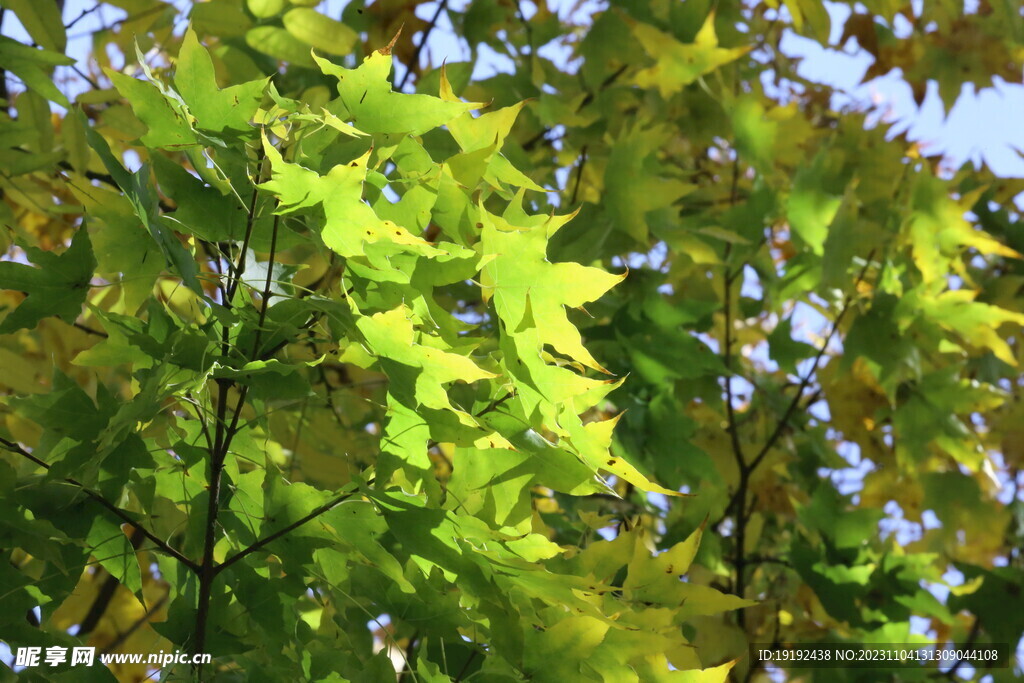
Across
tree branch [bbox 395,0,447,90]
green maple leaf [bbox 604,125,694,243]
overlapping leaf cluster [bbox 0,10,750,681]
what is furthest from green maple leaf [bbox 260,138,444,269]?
tree branch [bbox 395,0,447,90]

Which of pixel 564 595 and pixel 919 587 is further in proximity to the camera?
pixel 919 587

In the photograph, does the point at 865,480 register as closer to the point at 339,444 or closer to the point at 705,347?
the point at 705,347

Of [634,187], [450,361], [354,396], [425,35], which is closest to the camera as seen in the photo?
[450,361]

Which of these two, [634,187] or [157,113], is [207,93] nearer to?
[157,113]

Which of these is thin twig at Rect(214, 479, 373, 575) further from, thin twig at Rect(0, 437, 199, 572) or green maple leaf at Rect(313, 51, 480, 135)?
green maple leaf at Rect(313, 51, 480, 135)

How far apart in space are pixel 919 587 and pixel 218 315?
3.89 ft

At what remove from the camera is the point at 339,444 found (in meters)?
1.08

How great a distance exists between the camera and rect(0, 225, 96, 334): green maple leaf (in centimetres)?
57

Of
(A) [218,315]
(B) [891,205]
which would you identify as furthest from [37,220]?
(B) [891,205]

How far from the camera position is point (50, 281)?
1.90 ft

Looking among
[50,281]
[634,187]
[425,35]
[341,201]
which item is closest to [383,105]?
[341,201]

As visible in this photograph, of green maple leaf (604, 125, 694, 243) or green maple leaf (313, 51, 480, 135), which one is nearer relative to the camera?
green maple leaf (313, 51, 480, 135)

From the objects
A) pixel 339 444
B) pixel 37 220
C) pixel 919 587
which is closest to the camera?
pixel 339 444

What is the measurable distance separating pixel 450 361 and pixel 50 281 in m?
0.26
